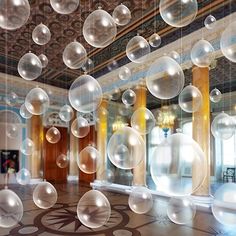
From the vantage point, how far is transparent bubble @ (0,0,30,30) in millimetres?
1940

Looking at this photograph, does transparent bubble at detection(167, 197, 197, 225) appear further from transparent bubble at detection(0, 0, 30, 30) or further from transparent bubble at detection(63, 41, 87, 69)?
transparent bubble at detection(0, 0, 30, 30)

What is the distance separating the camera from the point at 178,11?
2.26 metres

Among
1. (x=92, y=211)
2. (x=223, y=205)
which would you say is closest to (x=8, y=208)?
(x=92, y=211)

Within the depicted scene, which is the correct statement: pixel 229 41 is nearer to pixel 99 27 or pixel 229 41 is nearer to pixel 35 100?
pixel 99 27

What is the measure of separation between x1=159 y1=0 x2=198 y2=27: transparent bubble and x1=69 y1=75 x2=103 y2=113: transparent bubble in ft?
3.05

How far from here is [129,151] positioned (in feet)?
7.93

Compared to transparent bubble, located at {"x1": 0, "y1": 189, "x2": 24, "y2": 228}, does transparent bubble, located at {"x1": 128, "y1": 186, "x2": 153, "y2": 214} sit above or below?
below

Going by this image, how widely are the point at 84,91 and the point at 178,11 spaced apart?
115 centimetres

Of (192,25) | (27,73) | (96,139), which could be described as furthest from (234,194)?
(96,139)

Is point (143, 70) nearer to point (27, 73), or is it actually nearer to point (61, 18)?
point (61, 18)

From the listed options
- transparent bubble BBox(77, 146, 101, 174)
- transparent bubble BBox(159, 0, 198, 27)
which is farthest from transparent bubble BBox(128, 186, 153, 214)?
Answer: transparent bubble BBox(159, 0, 198, 27)

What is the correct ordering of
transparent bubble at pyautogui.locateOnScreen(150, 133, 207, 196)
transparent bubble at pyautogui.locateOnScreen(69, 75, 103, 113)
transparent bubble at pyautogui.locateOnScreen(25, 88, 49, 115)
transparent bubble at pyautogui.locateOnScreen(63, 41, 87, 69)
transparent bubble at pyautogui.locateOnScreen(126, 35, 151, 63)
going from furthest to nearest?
transparent bubble at pyautogui.locateOnScreen(25, 88, 49, 115) < transparent bubble at pyautogui.locateOnScreen(126, 35, 151, 63) < transparent bubble at pyautogui.locateOnScreen(63, 41, 87, 69) < transparent bubble at pyautogui.locateOnScreen(69, 75, 103, 113) < transparent bubble at pyautogui.locateOnScreen(150, 133, 207, 196)

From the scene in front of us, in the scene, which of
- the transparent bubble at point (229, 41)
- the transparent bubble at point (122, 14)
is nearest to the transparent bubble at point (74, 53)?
the transparent bubble at point (122, 14)

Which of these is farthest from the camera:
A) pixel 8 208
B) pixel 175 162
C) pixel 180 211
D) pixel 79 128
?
pixel 79 128
